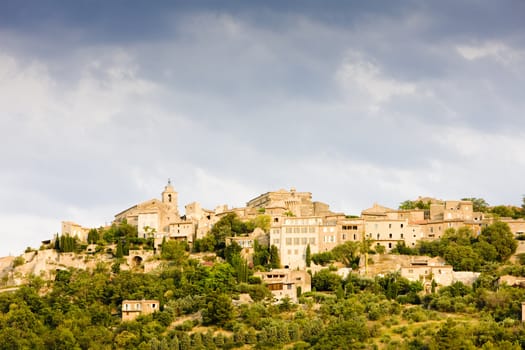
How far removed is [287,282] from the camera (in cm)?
7306

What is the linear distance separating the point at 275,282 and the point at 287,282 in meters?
0.98

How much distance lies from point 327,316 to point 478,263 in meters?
13.4

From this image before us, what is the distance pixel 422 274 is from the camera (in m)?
73.4

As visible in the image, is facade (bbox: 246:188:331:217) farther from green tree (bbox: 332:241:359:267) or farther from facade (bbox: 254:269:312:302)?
facade (bbox: 254:269:312:302)

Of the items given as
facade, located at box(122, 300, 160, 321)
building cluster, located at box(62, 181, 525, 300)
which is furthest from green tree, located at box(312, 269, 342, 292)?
facade, located at box(122, 300, 160, 321)

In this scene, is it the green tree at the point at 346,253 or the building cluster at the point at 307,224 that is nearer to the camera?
the green tree at the point at 346,253

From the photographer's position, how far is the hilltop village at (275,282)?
6681cm

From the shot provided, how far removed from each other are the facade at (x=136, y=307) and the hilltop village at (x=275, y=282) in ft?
0.29

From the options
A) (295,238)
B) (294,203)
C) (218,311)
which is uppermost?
(294,203)

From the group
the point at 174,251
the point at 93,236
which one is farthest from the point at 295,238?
the point at 93,236

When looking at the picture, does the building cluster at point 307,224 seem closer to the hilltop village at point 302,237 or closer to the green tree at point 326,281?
the hilltop village at point 302,237

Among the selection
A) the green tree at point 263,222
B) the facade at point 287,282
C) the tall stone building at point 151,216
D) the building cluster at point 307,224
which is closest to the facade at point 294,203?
the building cluster at point 307,224

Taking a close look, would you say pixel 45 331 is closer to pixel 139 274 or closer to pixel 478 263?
pixel 139 274

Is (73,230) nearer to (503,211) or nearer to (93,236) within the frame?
(93,236)
